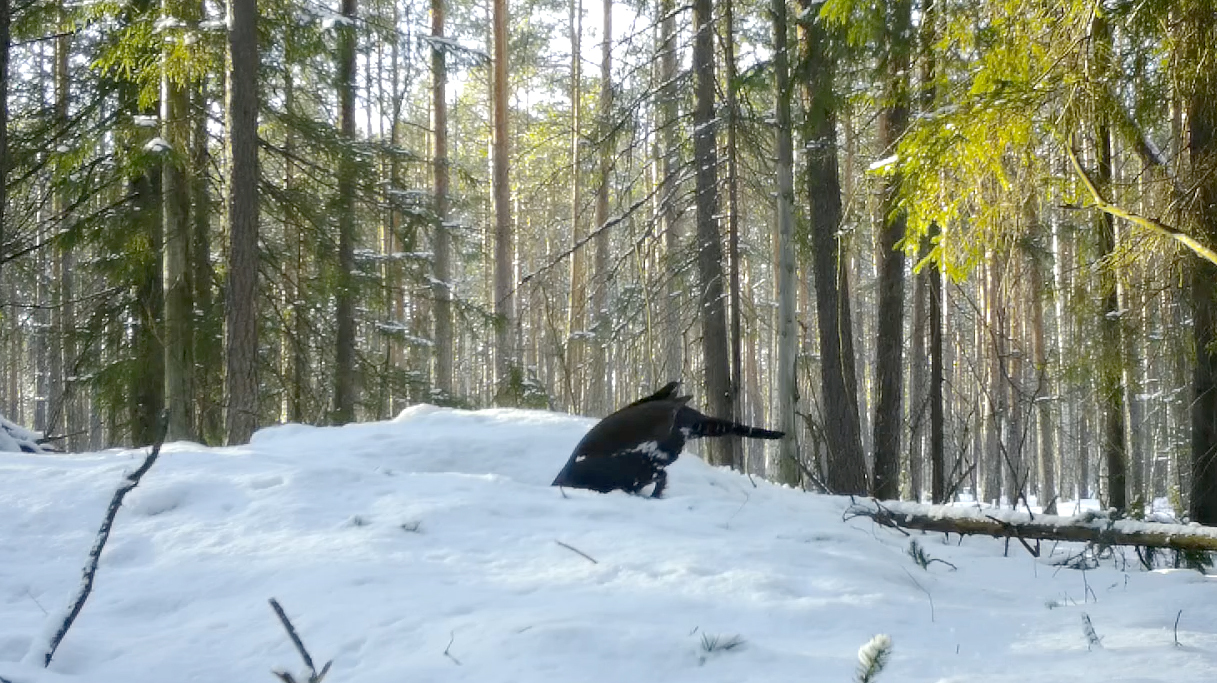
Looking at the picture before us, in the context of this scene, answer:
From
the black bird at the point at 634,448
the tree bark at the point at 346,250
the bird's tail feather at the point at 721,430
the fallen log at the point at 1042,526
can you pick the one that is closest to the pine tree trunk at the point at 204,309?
the tree bark at the point at 346,250

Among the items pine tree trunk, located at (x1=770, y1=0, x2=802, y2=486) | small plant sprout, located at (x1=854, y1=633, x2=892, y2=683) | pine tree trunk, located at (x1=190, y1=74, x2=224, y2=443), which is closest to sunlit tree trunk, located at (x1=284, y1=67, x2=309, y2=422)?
pine tree trunk, located at (x1=190, y1=74, x2=224, y2=443)

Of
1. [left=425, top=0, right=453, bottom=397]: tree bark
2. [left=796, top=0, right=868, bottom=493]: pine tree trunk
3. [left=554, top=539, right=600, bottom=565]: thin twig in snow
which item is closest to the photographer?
[left=554, top=539, right=600, bottom=565]: thin twig in snow

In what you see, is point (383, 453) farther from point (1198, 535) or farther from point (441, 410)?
point (1198, 535)

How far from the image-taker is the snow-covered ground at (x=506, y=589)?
2535 millimetres

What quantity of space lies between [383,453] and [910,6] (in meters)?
5.28

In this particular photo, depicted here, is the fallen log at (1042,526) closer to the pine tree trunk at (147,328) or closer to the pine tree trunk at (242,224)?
the pine tree trunk at (242,224)

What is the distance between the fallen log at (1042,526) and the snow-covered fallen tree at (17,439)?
18.3 ft

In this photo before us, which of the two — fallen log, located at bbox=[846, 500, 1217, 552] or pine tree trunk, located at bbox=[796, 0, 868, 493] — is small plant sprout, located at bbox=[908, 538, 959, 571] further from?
pine tree trunk, located at bbox=[796, 0, 868, 493]

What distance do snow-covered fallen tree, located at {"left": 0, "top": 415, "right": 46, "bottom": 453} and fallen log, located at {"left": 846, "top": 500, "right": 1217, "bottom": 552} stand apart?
18.3 ft

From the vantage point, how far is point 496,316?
45.4ft

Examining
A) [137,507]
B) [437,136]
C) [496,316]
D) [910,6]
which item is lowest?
[137,507]

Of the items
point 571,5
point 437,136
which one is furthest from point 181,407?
point 571,5

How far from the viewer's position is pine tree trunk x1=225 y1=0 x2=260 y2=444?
941 cm

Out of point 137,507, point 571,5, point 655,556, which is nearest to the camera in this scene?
point 655,556
